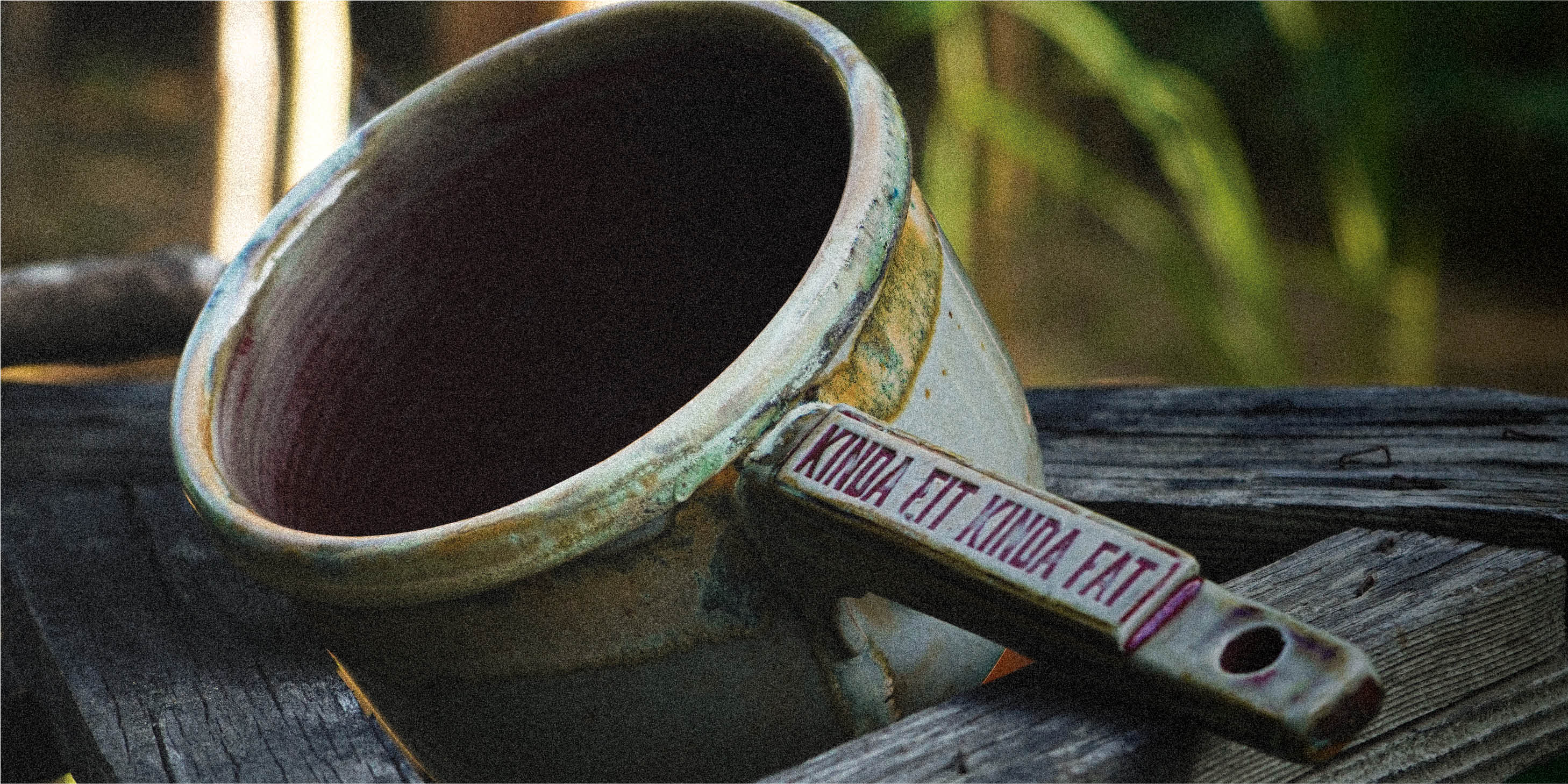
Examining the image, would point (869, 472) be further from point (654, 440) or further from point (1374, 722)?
point (1374, 722)

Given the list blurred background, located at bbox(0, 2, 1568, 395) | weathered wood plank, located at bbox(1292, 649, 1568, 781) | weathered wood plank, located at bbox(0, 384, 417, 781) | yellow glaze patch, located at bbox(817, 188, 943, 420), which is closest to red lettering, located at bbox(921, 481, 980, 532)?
yellow glaze patch, located at bbox(817, 188, 943, 420)

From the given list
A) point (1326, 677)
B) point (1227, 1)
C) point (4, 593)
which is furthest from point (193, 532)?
point (1227, 1)

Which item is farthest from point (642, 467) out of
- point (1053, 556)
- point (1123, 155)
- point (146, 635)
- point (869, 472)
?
point (1123, 155)

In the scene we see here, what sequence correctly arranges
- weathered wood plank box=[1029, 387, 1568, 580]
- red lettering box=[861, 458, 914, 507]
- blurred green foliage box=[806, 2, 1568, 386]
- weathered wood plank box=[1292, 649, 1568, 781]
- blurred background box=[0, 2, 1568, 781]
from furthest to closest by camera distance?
blurred green foliage box=[806, 2, 1568, 386] → blurred background box=[0, 2, 1568, 781] → weathered wood plank box=[1029, 387, 1568, 580] → weathered wood plank box=[1292, 649, 1568, 781] → red lettering box=[861, 458, 914, 507]

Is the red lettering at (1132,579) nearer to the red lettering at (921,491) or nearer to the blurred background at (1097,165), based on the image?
the red lettering at (921,491)

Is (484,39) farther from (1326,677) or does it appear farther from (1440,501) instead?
(1326,677)

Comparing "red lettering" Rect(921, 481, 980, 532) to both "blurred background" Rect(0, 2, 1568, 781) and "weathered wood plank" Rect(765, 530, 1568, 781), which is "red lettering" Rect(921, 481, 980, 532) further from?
"blurred background" Rect(0, 2, 1568, 781)

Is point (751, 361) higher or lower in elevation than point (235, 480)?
higher
